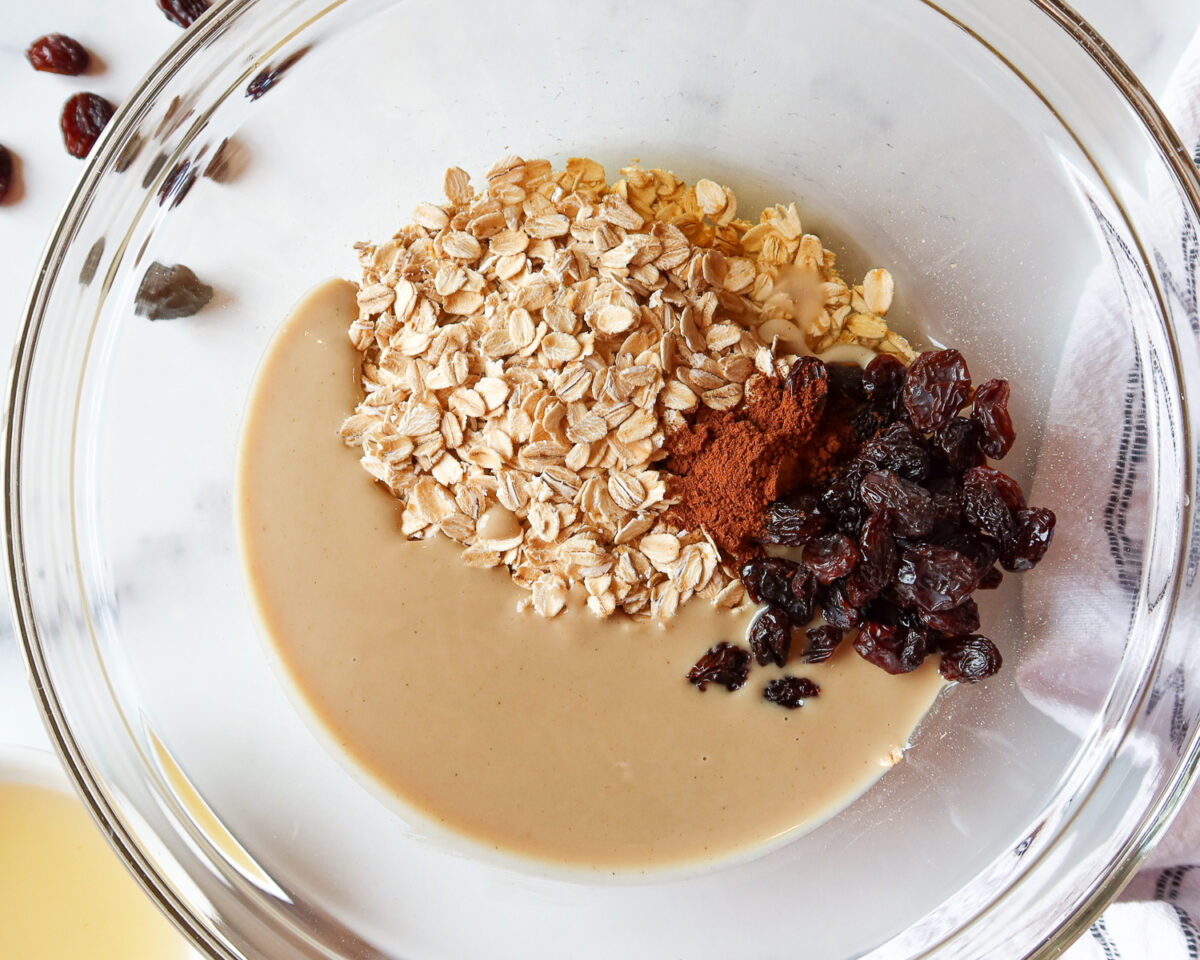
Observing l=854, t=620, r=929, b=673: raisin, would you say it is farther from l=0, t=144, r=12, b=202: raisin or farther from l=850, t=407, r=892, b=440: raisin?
l=0, t=144, r=12, b=202: raisin

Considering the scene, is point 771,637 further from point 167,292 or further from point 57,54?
point 57,54

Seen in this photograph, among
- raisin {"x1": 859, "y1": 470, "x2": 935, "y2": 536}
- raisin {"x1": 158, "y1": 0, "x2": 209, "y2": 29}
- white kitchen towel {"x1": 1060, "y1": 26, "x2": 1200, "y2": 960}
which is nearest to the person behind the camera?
raisin {"x1": 859, "y1": 470, "x2": 935, "y2": 536}

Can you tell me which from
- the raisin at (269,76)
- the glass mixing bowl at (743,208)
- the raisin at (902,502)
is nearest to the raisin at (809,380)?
the raisin at (902,502)

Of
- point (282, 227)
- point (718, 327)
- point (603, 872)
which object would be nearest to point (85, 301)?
point (282, 227)

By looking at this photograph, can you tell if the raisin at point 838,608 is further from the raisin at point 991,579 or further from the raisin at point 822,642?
the raisin at point 991,579

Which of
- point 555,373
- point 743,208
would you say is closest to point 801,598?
point 555,373

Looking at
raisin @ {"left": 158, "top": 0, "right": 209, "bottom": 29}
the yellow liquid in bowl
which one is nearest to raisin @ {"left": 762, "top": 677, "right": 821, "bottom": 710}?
the yellow liquid in bowl

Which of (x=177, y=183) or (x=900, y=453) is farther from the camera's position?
(x=177, y=183)
